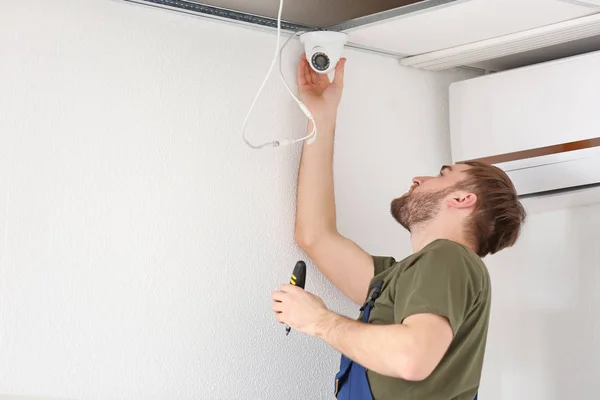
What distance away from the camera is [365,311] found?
203cm

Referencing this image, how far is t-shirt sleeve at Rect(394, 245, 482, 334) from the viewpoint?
1.76 metres

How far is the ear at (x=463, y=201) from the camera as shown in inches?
84.1

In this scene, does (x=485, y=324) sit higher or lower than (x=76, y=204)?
lower

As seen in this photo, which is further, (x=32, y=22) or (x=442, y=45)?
(x=442, y=45)

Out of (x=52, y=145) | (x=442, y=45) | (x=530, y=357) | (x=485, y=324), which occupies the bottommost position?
(x=530, y=357)

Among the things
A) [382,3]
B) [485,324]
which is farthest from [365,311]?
[382,3]

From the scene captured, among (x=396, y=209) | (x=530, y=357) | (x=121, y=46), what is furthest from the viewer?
(x=530, y=357)

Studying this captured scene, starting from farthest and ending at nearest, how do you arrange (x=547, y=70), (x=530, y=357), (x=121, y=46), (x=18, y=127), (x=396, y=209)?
(x=530, y=357), (x=547, y=70), (x=396, y=209), (x=121, y=46), (x=18, y=127)

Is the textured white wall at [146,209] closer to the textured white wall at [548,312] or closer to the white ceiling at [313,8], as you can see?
the white ceiling at [313,8]

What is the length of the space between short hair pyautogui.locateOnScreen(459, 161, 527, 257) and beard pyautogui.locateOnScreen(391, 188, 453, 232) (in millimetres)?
71

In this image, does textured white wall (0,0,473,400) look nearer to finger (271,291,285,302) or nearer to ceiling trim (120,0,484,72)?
ceiling trim (120,0,484,72)

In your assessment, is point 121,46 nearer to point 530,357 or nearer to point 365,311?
point 365,311

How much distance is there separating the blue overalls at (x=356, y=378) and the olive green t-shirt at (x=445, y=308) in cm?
2

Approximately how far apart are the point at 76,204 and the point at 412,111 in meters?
1.04
